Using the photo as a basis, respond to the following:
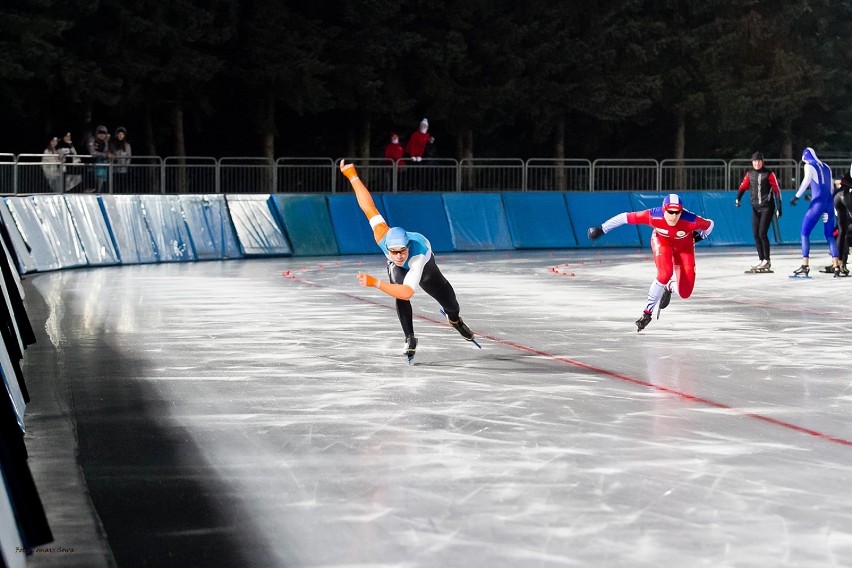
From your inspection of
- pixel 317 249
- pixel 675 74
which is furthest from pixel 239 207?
pixel 675 74

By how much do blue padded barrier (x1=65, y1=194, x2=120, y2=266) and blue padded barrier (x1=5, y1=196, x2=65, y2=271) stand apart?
1.01 metres

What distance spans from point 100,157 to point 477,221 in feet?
30.4

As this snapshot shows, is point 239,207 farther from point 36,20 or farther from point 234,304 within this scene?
point 234,304

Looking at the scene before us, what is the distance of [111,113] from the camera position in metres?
36.6

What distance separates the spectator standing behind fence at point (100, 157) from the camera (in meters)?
27.6

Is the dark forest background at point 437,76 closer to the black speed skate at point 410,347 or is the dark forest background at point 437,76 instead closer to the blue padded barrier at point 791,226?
the blue padded barrier at point 791,226

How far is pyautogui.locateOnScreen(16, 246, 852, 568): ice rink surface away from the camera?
21.0 ft

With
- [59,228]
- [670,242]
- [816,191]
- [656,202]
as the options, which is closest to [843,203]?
[816,191]

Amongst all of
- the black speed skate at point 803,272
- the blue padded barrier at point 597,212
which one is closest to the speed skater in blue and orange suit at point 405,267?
the black speed skate at point 803,272

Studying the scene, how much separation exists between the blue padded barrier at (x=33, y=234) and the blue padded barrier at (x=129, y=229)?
2.00m

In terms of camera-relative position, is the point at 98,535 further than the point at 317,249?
No

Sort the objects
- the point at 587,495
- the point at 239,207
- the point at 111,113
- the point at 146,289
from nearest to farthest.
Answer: the point at 587,495 → the point at 146,289 → the point at 239,207 → the point at 111,113

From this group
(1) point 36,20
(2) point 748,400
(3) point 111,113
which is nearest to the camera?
(2) point 748,400

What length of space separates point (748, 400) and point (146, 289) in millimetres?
11977
